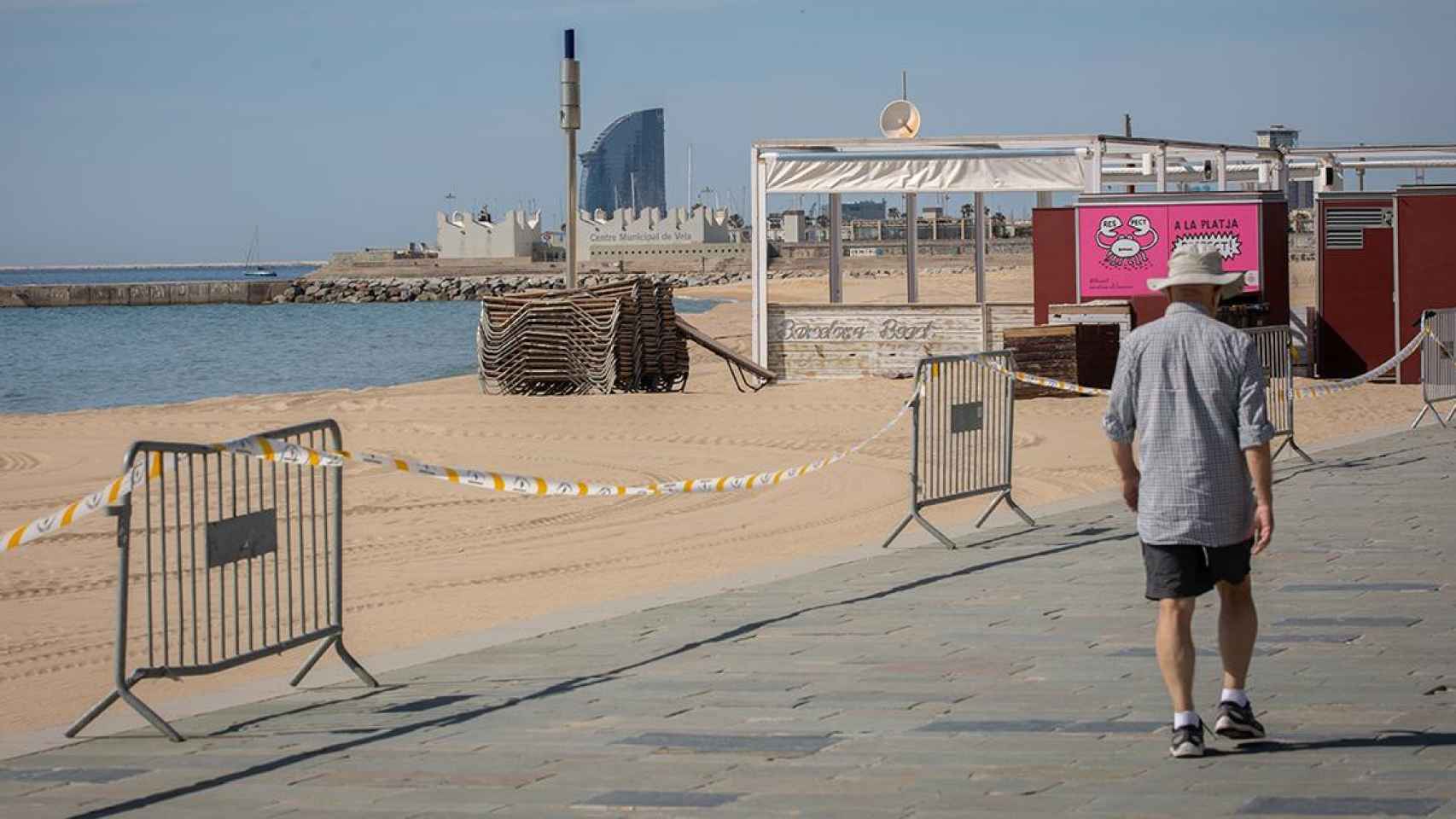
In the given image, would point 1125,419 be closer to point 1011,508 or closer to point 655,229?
point 1011,508

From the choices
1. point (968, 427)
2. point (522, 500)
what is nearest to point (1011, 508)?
point (968, 427)

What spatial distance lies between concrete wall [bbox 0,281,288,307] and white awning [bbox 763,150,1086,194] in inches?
3905

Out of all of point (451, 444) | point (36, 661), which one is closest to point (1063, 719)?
point (36, 661)

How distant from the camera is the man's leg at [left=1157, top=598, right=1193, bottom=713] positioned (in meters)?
6.30

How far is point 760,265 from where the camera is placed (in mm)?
26641

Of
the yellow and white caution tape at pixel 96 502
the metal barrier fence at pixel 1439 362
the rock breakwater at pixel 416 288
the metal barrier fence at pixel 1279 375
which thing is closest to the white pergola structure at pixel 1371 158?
the metal barrier fence at pixel 1439 362

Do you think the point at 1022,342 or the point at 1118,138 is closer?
the point at 1022,342

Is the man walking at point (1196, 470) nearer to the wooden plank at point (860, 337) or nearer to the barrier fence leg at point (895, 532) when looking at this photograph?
the barrier fence leg at point (895, 532)

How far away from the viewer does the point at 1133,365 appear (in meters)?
6.49

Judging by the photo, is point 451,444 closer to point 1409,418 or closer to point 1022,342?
point 1022,342

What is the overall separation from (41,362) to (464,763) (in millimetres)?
51591

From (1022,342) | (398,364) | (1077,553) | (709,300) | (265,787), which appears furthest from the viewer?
(709,300)

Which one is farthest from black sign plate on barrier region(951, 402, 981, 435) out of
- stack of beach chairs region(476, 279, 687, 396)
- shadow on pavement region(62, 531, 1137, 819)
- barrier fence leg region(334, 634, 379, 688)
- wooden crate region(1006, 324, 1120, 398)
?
stack of beach chairs region(476, 279, 687, 396)

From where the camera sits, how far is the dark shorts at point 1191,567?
6336mm
